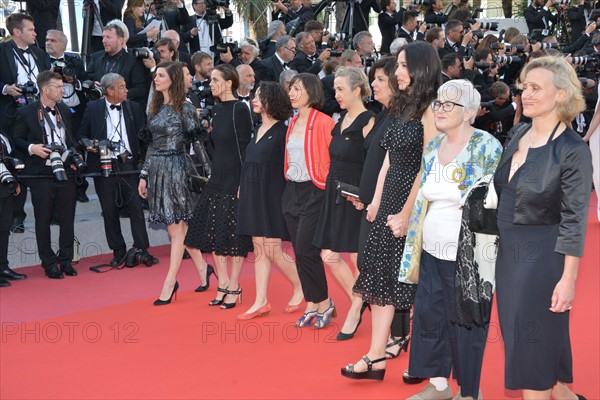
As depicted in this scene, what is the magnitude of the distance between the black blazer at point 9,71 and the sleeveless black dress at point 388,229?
432 cm

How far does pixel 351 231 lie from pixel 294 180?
57 cm

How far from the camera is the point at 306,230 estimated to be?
5523 mm

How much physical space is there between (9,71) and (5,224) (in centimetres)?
149

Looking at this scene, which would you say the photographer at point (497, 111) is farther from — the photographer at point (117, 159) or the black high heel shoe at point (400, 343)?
the black high heel shoe at point (400, 343)

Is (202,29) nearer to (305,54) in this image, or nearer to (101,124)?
(305,54)

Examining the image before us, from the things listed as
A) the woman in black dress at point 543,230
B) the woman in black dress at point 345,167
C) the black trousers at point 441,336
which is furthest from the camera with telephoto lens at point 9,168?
the woman in black dress at point 543,230

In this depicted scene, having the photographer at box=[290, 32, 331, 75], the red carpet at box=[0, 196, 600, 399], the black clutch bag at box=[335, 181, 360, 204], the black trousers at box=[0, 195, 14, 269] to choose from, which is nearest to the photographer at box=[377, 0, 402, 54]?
the photographer at box=[290, 32, 331, 75]

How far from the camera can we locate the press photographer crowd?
3400 mm

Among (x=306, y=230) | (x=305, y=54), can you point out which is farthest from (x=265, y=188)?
(x=305, y=54)

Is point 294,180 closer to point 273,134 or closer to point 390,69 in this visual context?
point 273,134

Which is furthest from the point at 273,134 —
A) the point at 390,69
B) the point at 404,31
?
the point at 404,31

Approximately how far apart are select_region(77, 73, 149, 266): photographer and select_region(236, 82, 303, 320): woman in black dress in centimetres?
200

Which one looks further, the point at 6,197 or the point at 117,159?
the point at 117,159

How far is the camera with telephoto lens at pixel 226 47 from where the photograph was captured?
8.82 meters
